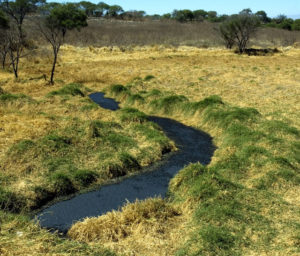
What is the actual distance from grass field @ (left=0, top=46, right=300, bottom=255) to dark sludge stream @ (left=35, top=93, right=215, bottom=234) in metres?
0.56

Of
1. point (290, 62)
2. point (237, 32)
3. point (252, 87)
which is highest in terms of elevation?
point (237, 32)

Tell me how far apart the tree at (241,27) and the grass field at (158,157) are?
14.8 m

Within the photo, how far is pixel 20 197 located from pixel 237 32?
39.6m

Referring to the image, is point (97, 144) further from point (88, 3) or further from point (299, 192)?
point (88, 3)

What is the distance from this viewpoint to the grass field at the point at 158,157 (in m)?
8.91

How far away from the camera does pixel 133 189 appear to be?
12.5 m

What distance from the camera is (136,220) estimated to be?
9781 mm

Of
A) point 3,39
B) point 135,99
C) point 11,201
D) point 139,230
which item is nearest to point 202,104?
point 135,99

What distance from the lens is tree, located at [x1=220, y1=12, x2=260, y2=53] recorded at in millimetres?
42312

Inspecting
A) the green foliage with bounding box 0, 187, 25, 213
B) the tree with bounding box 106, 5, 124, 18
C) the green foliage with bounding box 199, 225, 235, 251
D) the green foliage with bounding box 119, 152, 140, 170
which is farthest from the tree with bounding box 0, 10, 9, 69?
the tree with bounding box 106, 5, 124, 18

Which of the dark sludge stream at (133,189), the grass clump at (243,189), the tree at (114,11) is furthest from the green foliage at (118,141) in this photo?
the tree at (114,11)

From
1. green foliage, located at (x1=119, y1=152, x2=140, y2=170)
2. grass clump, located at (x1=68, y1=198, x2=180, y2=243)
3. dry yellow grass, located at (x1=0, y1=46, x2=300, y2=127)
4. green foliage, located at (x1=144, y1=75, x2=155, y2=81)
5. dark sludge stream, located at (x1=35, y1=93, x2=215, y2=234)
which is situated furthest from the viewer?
green foliage, located at (x1=144, y1=75, x2=155, y2=81)

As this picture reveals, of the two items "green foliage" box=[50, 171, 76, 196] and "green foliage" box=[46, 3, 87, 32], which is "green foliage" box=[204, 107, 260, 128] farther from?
"green foliage" box=[46, 3, 87, 32]

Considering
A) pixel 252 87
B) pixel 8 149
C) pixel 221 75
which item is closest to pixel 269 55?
pixel 221 75
